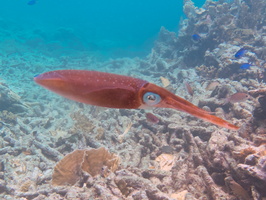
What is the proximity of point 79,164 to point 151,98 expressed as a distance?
3540mm

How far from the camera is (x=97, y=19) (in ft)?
363

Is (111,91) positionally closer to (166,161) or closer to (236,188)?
(236,188)

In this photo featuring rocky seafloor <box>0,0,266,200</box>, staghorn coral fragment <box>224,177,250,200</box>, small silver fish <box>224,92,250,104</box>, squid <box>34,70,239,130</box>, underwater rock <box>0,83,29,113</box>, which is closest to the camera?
squid <box>34,70,239,130</box>

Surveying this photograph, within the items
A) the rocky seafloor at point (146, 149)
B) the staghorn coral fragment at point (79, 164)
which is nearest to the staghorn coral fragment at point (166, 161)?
the rocky seafloor at point (146, 149)

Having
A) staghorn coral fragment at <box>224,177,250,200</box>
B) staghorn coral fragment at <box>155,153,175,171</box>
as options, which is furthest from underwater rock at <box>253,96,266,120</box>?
staghorn coral fragment at <box>155,153,175,171</box>

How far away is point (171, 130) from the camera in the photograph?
218 inches

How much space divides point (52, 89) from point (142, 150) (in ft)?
15.6

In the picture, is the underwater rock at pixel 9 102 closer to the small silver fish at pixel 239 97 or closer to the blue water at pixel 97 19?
the small silver fish at pixel 239 97

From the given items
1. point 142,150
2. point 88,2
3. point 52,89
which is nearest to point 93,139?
point 142,150

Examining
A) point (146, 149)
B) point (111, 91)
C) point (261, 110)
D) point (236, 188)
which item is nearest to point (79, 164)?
point (146, 149)

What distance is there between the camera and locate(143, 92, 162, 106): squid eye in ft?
2.58

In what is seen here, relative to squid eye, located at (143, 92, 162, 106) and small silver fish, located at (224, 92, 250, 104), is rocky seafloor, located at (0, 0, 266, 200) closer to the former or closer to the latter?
small silver fish, located at (224, 92, 250, 104)

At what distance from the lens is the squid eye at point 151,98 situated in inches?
30.9

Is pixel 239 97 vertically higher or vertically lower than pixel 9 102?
lower
